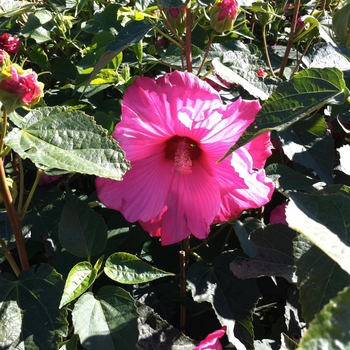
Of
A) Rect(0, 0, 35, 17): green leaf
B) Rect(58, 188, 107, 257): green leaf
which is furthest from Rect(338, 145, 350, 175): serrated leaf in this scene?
Rect(0, 0, 35, 17): green leaf

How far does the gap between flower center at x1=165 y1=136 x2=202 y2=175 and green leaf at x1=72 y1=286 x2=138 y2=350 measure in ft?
0.93

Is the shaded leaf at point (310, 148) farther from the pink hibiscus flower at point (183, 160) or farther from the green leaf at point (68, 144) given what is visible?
the green leaf at point (68, 144)

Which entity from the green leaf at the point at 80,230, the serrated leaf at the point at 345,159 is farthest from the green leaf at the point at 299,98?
the green leaf at the point at 80,230

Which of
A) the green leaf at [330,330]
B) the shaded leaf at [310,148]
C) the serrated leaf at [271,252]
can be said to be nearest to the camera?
the green leaf at [330,330]

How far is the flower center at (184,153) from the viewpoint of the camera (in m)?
0.97

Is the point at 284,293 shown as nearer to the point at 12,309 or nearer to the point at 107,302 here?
the point at 107,302

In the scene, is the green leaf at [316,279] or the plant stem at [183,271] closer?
the green leaf at [316,279]

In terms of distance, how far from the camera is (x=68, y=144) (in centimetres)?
73

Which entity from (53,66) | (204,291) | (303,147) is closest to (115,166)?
(204,291)

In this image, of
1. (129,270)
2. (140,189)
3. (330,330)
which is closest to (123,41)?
(140,189)

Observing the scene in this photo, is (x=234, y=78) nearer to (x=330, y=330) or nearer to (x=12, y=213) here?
(x=12, y=213)

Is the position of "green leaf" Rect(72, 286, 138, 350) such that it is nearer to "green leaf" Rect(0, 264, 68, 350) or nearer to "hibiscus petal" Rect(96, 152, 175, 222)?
"green leaf" Rect(0, 264, 68, 350)

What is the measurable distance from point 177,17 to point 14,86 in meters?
0.47

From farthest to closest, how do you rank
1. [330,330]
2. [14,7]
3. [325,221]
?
[14,7] < [325,221] < [330,330]
